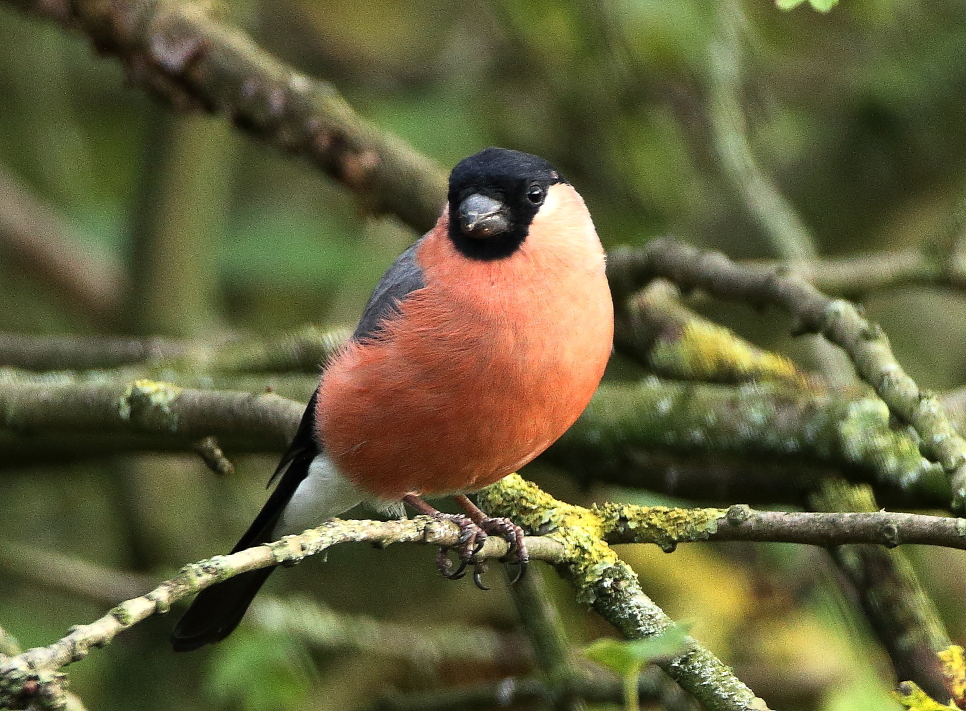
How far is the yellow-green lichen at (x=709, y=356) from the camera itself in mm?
4191

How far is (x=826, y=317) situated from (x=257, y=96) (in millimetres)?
2358

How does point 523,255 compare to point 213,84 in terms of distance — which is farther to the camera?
point 213,84

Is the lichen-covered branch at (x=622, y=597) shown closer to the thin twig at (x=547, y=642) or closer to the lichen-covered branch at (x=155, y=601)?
the thin twig at (x=547, y=642)

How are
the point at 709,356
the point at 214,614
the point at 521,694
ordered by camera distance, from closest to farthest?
the point at 521,694, the point at 214,614, the point at 709,356

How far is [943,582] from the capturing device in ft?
18.4

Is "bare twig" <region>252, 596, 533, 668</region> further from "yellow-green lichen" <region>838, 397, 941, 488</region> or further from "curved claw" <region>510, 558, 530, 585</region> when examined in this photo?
"yellow-green lichen" <region>838, 397, 941, 488</region>

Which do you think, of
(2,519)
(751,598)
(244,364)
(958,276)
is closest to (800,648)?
(751,598)

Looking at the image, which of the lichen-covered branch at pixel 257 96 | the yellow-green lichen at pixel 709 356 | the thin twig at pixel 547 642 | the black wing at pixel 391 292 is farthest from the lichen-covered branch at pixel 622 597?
the lichen-covered branch at pixel 257 96

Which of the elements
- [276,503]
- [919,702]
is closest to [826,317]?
[919,702]

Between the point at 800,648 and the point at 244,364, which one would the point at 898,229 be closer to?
the point at 800,648

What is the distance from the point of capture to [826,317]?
354 cm

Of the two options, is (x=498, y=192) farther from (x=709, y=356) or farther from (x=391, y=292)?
(x=709, y=356)

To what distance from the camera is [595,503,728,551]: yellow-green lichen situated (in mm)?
2678

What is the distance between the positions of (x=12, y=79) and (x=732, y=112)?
3.92 metres
